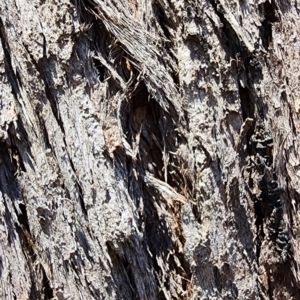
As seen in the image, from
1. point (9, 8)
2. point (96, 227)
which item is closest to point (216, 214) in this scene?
point (96, 227)

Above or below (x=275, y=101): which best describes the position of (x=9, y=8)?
above

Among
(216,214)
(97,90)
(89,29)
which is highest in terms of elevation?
(89,29)

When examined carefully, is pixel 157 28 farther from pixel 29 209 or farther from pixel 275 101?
pixel 29 209

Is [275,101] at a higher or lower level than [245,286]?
higher

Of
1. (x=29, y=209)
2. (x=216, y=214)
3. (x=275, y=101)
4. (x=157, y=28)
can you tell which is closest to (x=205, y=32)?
(x=157, y=28)

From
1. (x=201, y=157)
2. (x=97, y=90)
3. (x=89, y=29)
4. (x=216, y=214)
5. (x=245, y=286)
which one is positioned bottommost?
(x=245, y=286)

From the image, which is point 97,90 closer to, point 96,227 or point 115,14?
point 115,14
